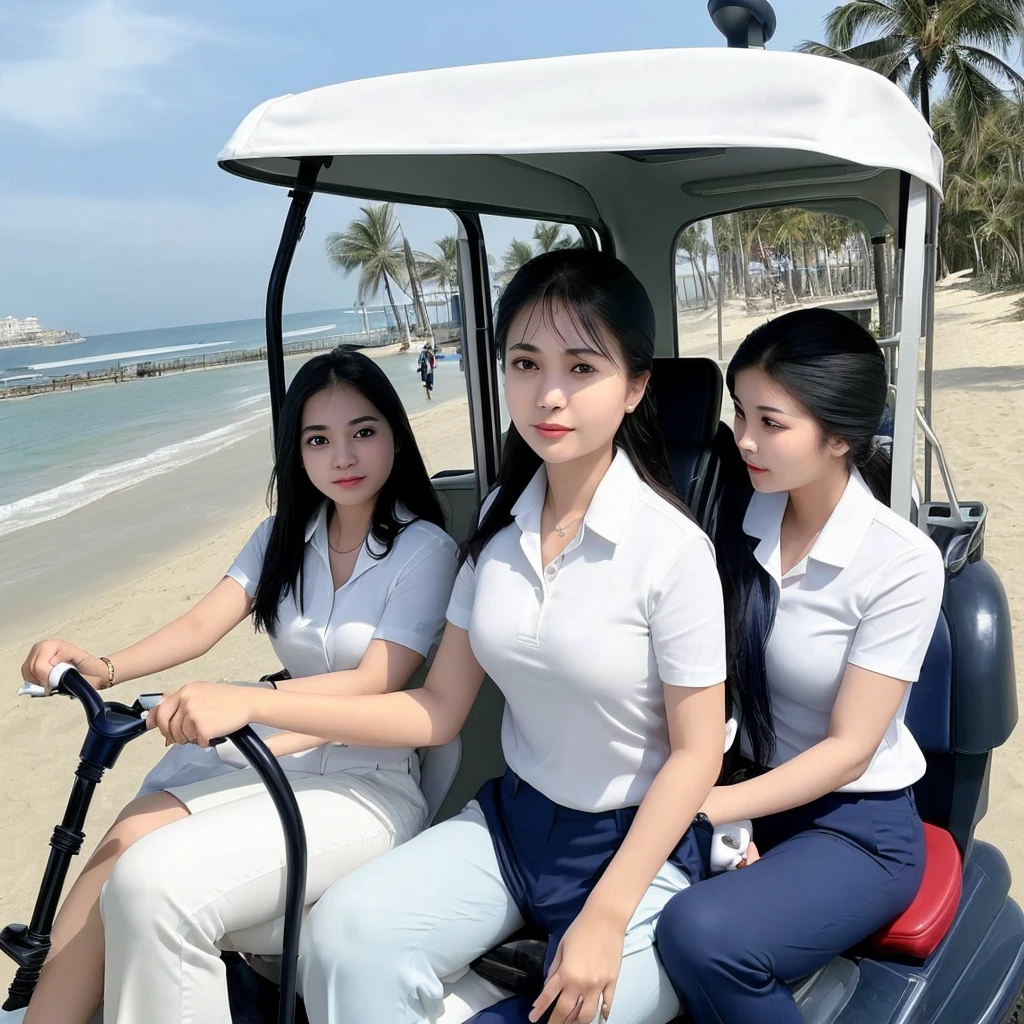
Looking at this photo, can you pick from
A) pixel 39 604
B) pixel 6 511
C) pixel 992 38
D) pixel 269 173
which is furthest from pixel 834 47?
pixel 269 173

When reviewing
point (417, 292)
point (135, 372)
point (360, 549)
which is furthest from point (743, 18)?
point (135, 372)

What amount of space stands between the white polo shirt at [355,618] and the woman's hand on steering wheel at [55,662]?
25cm

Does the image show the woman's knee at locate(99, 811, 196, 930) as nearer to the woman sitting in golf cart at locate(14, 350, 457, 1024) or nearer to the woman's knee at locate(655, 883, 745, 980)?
the woman sitting in golf cart at locate(14, 350, 457, 1024)

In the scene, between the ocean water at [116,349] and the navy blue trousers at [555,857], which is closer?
the navy blue trousers at [555,857]

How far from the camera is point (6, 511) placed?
14.4m

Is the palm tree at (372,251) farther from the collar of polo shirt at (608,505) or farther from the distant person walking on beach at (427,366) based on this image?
the collar of polo shirt at (608,505)

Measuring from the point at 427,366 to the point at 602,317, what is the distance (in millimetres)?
1755

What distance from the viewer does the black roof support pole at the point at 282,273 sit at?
2154 millimetres

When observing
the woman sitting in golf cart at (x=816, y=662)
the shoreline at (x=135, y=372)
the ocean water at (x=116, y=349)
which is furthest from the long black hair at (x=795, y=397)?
the shoreline at (x=135, y=372)

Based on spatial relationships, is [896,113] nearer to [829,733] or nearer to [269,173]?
[829,733]

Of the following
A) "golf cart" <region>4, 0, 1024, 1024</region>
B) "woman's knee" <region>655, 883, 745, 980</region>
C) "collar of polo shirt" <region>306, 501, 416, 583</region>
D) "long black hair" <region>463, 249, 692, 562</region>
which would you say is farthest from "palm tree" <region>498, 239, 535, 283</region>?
"woman's knee" <region>655, 883, 745, 980</region>

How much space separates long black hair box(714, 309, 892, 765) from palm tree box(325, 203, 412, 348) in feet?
3.99

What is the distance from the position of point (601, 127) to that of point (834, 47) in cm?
3157

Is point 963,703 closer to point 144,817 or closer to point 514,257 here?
point 144,817
